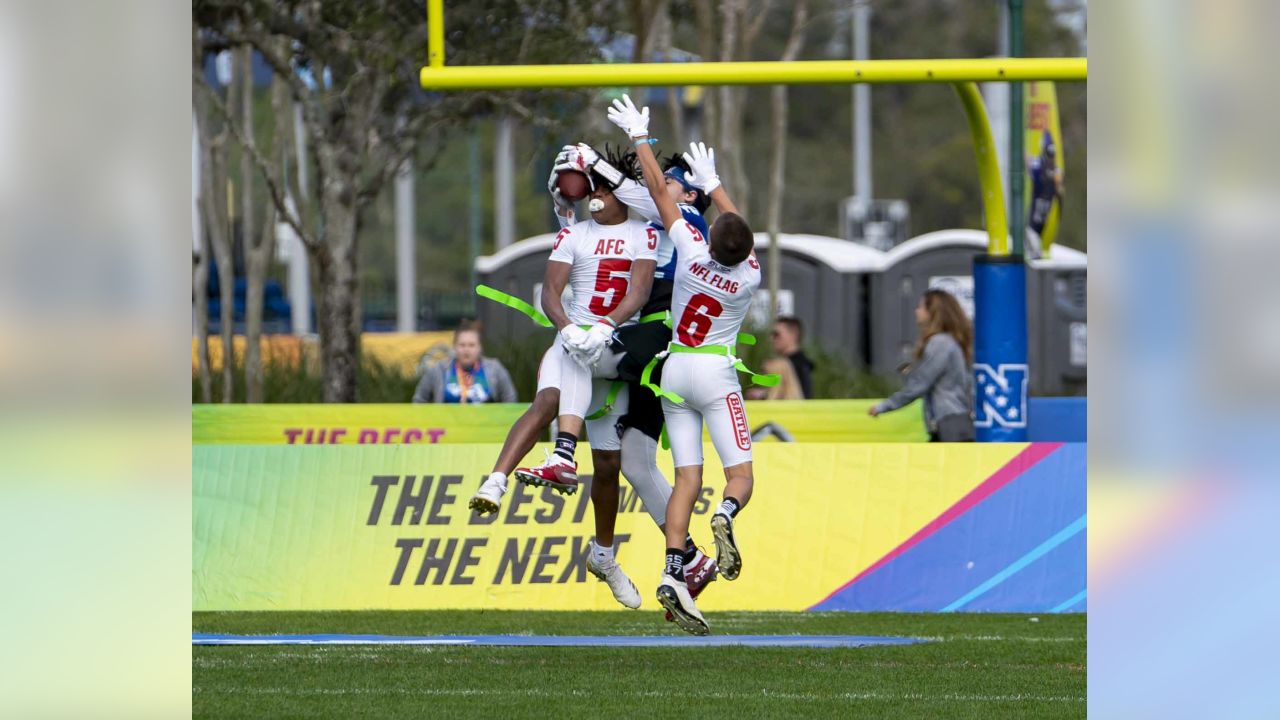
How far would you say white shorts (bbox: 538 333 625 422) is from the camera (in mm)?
9812

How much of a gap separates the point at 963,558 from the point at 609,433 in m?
3.35

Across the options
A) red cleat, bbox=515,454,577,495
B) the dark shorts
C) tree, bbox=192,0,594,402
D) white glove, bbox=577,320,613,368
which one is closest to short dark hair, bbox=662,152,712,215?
the dark shorts

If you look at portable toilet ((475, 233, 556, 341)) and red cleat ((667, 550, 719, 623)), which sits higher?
portable toilet ((475, 233, 556, 341))

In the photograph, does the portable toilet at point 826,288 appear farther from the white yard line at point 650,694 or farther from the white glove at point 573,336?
the white yard line at point 650,694

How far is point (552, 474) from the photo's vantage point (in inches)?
370

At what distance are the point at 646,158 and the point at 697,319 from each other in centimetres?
80

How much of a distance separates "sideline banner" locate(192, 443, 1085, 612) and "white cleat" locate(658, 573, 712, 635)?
3.27 meters

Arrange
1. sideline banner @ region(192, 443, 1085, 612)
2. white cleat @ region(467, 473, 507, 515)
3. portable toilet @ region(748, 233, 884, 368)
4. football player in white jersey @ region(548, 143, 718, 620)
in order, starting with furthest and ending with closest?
portable toilet @ region(748, 233, 884, 368)
sideline banner @ region(192, 443, 1085, 612)
football player in white jersey @ region(548, 143, 718, 620)
white cleat @ region(467, 473, 507, 515)

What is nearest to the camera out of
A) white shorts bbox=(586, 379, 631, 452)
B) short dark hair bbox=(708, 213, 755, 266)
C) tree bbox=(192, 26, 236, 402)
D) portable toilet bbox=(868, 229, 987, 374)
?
short dark hair bbox=(708, 213, 755, 266)

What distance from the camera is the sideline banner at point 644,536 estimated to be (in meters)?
12.5

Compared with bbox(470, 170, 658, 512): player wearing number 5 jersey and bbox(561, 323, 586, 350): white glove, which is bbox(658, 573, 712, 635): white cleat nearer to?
bbox(470, 170, 658, 512): player wearing number 5 jersey

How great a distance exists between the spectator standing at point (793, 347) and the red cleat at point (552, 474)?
7212mm

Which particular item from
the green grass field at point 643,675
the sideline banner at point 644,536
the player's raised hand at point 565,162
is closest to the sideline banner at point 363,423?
the sideline banner at point 644,536
